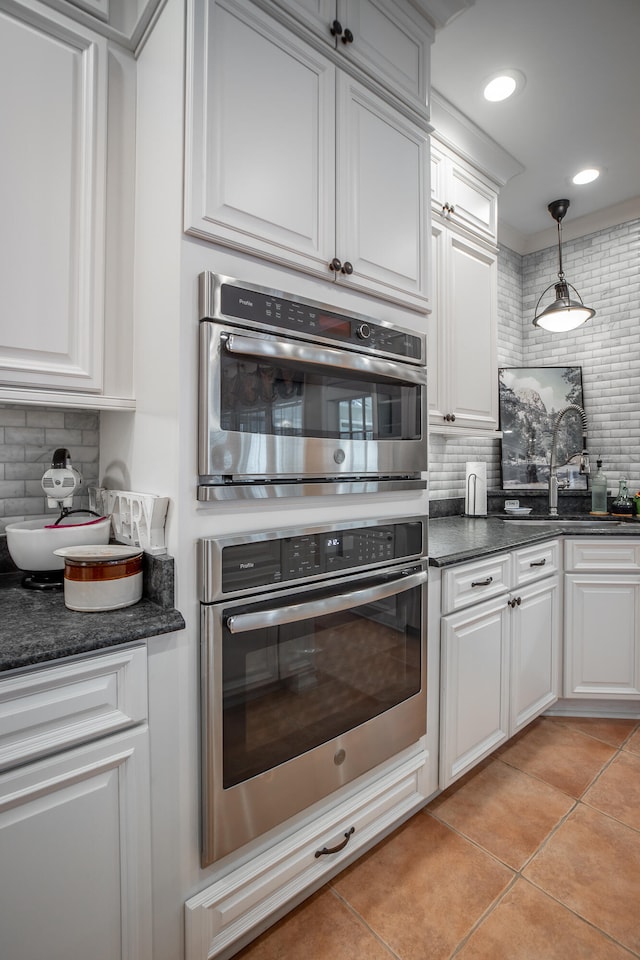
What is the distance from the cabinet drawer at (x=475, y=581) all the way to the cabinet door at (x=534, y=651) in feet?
0.52

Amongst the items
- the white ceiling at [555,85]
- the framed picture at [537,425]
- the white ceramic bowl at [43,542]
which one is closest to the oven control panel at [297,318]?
the white ceramic bowl at [43,542]

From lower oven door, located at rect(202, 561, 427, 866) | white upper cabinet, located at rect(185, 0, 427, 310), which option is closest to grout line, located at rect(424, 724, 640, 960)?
lower oven door, located at rect(202, 561, 427, 866)

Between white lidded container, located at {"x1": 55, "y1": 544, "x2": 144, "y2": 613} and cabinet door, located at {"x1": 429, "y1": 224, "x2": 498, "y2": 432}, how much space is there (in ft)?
5.05

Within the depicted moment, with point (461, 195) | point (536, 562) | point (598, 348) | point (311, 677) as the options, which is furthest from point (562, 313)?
point (311, 677)

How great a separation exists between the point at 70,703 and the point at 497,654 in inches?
64.3

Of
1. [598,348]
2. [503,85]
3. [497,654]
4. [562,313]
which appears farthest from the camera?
[598,348]

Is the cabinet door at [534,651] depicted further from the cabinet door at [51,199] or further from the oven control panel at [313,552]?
the cabinet door at [51,199]

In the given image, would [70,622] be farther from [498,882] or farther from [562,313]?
[562,313]

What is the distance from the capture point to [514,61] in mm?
1984

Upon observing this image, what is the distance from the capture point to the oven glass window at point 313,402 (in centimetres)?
117

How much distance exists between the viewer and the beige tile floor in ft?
4.29

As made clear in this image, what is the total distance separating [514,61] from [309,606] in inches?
91.5

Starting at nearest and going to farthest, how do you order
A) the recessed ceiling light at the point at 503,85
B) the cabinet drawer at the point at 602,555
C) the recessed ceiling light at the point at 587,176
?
1. the recessed ceiling light at the point at 503,85
2. the cabinet drawer at the point at 602,555
3. the recessed ceiling light at the point at 587,176

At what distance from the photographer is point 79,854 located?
0.97 metres
